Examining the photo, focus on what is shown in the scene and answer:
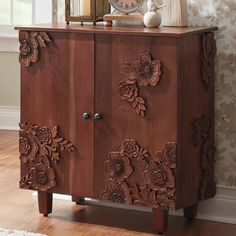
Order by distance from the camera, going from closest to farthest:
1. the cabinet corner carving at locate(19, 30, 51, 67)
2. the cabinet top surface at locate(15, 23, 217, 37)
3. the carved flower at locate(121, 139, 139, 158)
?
the cabinet top surface at locate(15, 23, 217, 37) → the carved flower at locate(121, 139, 139, 158) → the cabinet corner carving at locate(19, 30, 51, 67)

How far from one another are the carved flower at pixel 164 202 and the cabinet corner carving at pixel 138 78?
→ 1.22 feet

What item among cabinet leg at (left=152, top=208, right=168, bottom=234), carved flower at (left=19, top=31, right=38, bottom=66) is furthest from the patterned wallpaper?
carved flower at (left=19, top=31, right=38, bottom=66)

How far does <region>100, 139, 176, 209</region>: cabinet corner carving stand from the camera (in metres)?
3.16

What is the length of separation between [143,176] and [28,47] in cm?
81

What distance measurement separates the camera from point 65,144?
3.37 meters

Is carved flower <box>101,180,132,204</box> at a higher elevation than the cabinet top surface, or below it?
below

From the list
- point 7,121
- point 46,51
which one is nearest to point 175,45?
point 46,51

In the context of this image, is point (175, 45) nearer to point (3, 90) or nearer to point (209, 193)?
point (209, 193)

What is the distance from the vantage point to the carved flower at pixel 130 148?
3218 millimetres

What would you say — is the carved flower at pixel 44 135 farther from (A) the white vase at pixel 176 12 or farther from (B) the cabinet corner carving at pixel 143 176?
(A) the white vase at pixel 176 12

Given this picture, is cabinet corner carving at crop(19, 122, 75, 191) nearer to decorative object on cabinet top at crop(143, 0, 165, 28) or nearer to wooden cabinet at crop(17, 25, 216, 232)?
wooden cabinet at crop(17, 25, 216, 232)

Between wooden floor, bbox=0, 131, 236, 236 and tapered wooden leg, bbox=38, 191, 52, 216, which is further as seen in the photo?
tapered wooden leg, bbox=38, 191, 52, 216

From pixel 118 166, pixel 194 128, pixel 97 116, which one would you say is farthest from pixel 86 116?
pixel 194 128

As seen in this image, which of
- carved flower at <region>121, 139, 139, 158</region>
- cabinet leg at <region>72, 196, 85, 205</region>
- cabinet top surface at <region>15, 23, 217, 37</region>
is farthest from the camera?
cabinet leg at <region>72, 196, 85, 205</region>
